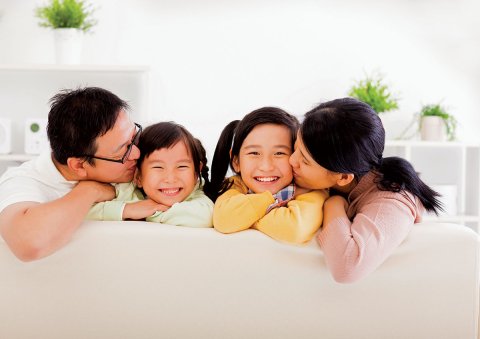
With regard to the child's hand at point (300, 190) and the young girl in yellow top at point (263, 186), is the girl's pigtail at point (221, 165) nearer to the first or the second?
the young girl in yellow top at point (263, 186)

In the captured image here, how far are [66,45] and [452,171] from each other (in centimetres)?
275

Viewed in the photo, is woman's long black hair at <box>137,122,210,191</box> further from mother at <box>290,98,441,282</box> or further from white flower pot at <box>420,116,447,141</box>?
white flower pot at <box>420,116,447,141</box>

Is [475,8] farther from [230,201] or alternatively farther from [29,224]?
[29,224]

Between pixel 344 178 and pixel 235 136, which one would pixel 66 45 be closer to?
pixel 235 136

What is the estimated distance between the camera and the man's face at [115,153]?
1.53 metres

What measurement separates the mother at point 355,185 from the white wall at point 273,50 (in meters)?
2.54

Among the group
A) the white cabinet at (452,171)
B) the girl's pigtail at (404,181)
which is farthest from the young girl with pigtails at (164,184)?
the white cabinet at (452,171)

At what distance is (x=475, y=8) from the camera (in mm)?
4117

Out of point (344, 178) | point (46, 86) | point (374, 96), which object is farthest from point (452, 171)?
point (344, 178)

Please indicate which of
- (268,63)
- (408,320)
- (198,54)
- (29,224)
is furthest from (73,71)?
(408,320)

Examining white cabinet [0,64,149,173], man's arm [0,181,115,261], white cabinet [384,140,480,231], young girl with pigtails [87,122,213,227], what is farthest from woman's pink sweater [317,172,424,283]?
white cabinet [0,64,149,173]

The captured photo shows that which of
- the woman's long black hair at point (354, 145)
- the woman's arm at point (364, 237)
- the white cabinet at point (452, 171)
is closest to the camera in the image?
the woman's arm at point (364, 237)

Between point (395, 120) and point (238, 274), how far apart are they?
10.3ft

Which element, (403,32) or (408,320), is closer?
(408,320)
